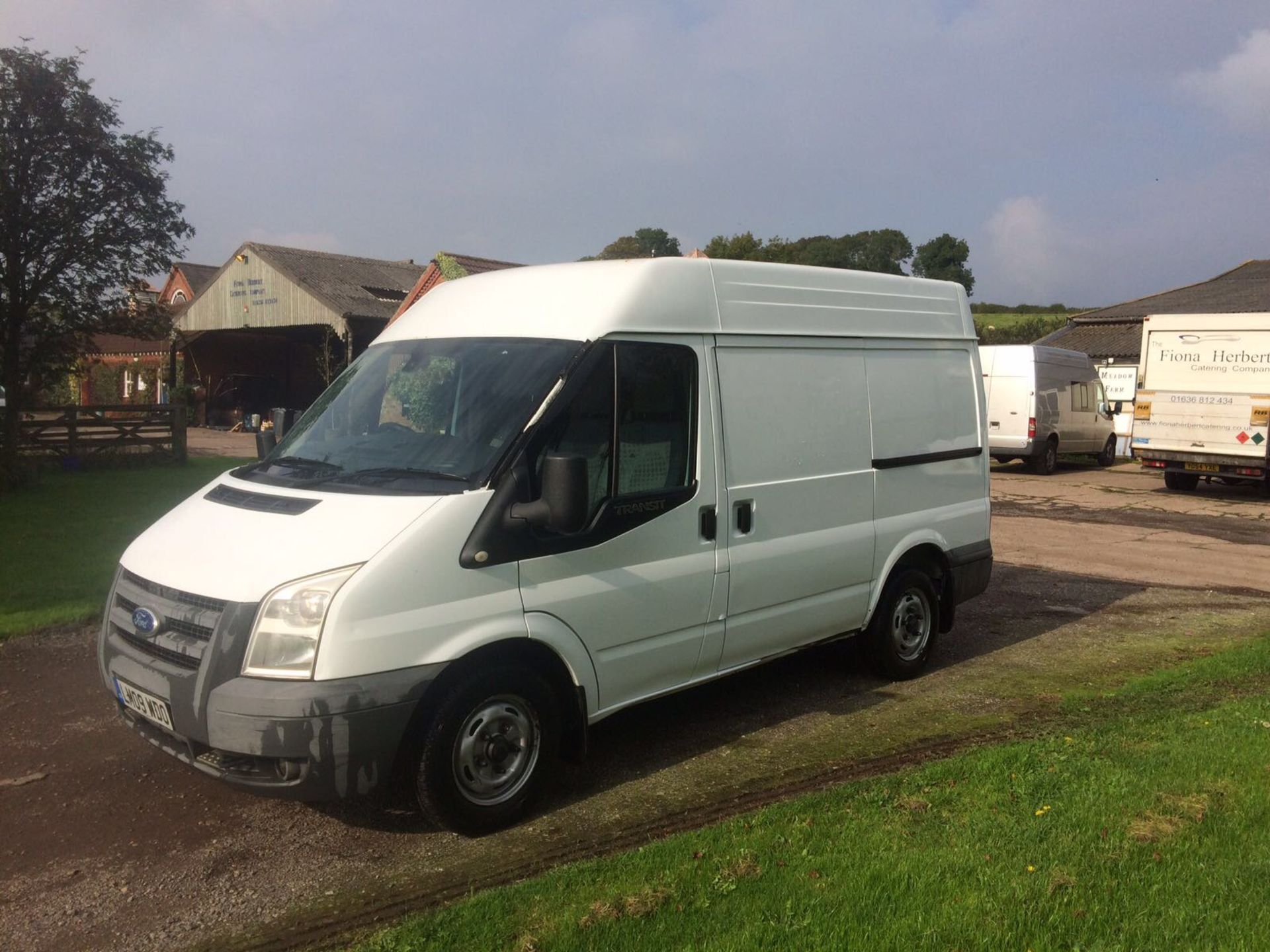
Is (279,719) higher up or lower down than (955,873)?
higher up

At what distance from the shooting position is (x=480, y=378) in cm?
490

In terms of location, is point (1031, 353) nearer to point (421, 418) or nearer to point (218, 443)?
point (421, 418)

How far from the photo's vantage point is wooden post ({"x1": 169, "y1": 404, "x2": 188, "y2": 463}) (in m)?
19.7

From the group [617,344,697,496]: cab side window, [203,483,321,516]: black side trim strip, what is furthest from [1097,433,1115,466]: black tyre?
[203,483,321,516]: black side trim strip

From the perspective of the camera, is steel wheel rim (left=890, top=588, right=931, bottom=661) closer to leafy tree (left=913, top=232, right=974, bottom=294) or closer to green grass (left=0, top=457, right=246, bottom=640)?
green grass (left=0, top=457, right=246, bottom=640)

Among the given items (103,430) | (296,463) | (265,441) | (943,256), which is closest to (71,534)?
(265,441)

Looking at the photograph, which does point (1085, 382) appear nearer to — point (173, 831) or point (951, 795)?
point (951, 795)

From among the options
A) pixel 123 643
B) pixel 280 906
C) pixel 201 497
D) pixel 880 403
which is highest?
pixel 880 403

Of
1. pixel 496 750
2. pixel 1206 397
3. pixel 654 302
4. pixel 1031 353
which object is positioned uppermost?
pixel 1031 353

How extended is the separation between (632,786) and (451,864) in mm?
1092

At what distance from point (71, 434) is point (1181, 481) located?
20.6 meters

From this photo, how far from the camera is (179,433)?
64.8 feet

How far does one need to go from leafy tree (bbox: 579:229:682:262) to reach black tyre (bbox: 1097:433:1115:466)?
1203 cm

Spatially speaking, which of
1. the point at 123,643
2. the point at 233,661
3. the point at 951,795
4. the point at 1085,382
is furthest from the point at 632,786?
the point at 1085,382
